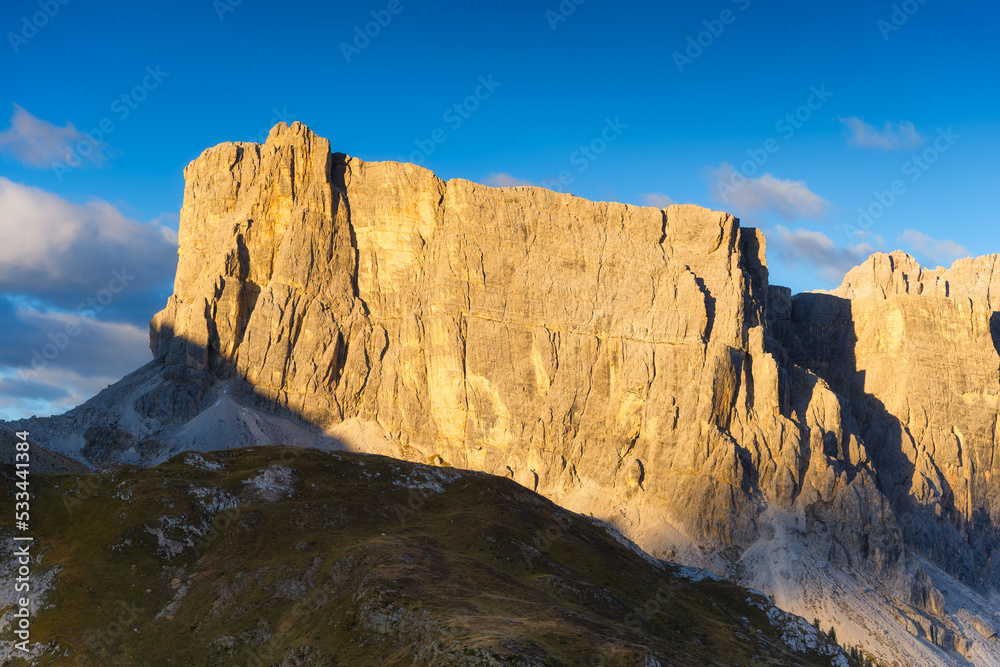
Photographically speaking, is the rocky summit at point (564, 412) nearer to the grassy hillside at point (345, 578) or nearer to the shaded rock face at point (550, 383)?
the shaded rock face at point (550, 383)

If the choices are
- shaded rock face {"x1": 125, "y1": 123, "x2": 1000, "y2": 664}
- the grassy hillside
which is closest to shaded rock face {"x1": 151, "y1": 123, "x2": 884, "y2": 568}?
shaded rock face {"x1": 125, "y1": 123, "x2": 1000, "y2": 664}

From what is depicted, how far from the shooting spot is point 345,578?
69.2 m

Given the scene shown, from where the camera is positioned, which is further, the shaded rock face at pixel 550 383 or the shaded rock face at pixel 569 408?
the shaded rock face at pixel 550 383

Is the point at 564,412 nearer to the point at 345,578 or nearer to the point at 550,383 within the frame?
the point at 550,383

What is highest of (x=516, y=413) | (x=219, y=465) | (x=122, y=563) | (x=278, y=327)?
(x=278, y=327)

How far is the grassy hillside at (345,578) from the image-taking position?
61.2 meters


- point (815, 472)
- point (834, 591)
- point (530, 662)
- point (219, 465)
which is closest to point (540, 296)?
point (815, 472)

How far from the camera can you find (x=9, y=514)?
75.8 meters

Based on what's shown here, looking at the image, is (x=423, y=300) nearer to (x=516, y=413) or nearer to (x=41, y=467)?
(x=516, y=413)

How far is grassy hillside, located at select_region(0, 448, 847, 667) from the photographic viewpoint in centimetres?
6125

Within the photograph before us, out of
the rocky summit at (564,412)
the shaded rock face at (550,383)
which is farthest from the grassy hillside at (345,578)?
the shaded rock face at (550,383)

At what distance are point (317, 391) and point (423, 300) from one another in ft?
97.2

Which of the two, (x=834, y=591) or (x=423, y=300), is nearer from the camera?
(x=834, y=591)

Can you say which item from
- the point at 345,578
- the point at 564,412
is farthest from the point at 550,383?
the point at 345,578
